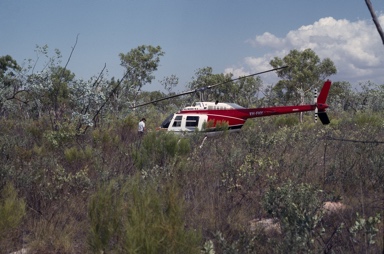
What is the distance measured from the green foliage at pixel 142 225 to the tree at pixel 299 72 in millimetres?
31746

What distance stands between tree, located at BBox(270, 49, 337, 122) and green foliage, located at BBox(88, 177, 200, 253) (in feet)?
104

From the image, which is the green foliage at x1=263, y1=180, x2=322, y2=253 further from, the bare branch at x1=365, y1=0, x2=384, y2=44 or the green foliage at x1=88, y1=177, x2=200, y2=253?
the bare branch at x1=365, y1=0, x2=384, y2=44

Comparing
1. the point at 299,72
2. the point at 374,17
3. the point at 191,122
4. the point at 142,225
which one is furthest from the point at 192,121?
the point at 299,72

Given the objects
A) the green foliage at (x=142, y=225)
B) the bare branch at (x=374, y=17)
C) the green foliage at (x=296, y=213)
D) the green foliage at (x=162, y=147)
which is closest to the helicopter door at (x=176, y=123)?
the green foliage at (x=162, y=147)

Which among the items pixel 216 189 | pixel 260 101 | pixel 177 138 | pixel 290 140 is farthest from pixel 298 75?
pixel 216 189

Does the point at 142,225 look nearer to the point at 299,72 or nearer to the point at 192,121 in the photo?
the point at 192,121

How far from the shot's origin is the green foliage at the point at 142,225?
3.62 m

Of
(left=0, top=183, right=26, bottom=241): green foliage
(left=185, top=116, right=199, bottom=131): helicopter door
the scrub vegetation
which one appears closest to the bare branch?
the scrub vegetation

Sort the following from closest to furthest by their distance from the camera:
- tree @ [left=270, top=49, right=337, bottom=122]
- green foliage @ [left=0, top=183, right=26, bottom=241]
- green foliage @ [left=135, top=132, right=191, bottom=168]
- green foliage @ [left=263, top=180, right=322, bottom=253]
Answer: green foliage @ [left=263, top=180, right=322, bottom=253], green foliage @ [left=0, top=183, right=26, bottom=241], green foliage @ [left=135, top=132, right=191, bottom=168], tree @ [left=270, top=49, right=337, bottom=122]

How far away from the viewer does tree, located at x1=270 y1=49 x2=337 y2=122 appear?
35.6m

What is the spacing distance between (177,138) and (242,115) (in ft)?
19.7

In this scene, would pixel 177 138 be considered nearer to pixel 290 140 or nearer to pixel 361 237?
pixel 290 140

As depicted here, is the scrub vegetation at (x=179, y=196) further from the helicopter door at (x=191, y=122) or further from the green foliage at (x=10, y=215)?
the helicopter door at (x=191, y=122)

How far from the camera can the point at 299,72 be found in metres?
35.7
